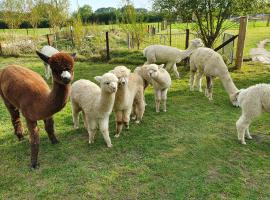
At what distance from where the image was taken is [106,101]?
183 inches

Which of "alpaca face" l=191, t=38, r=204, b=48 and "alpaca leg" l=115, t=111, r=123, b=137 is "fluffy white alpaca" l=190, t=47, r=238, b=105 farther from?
"alpaca leg" l=115, t=111, r=123, b=137

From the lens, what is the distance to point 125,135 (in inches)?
222

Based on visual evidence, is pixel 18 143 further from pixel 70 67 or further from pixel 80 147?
pixel 70 67

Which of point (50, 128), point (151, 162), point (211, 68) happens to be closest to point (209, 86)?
point (211, 68)

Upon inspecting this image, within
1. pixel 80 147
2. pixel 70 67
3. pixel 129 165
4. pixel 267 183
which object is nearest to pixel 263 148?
pixel 267 183

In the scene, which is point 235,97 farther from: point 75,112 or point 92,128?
point 75,112

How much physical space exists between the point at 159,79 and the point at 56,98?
2745mm

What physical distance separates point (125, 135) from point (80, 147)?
91 centimetres

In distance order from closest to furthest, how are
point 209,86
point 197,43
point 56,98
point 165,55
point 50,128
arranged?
point 56,98, point 50,128, point 209,86, point 197,43, point 165,55

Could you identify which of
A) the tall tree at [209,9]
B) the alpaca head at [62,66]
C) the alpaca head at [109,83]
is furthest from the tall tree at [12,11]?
the alpaca head at [62,66]

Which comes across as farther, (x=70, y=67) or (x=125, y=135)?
(x=125, y=135)

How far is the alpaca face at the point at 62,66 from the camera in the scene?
143 inches

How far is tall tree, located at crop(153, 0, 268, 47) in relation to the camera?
35.5 ft

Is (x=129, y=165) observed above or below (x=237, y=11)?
below
